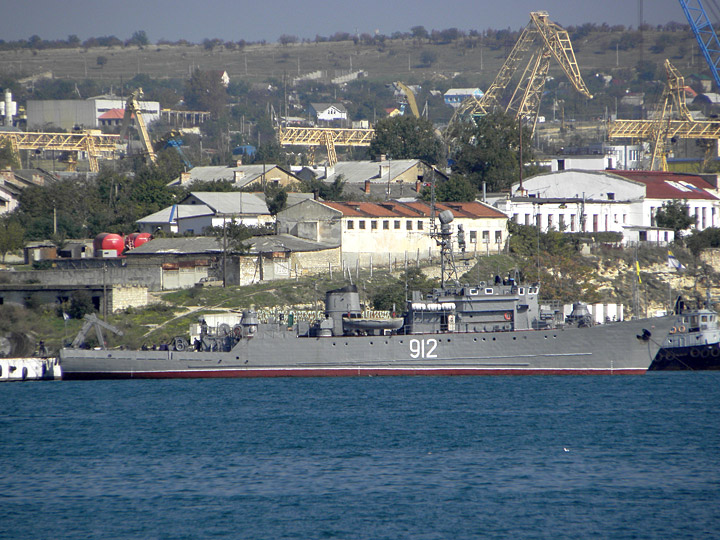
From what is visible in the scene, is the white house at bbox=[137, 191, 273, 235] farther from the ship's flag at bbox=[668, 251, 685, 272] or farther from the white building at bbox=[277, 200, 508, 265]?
the ship's flag at bbox=[668, 251, 685, 272]

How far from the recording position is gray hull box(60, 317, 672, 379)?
42.1m

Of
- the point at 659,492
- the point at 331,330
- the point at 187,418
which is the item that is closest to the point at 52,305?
the point at 331,330

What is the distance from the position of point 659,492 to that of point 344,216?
3401 centimetres

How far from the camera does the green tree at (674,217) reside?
219ft

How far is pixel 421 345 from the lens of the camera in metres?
42.8

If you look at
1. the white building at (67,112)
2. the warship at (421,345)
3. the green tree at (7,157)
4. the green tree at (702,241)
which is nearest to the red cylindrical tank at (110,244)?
the warship at (421,345)

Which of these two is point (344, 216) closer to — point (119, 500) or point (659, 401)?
point (659, 401)

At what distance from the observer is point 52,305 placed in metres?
50.8

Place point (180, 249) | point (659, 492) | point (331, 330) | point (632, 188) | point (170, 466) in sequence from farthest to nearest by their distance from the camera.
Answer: point (632, 188)
point (180, 249)
point (331, 330)
point (170, 466)
point (659, 492)

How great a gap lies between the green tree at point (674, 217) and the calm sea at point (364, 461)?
2687cm

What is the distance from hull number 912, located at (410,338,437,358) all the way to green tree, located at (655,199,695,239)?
2929 centimetres

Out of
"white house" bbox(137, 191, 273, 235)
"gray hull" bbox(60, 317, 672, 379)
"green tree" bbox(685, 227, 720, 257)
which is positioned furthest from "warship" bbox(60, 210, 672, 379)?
"green tree" bbox(685, 227, 720, 257)

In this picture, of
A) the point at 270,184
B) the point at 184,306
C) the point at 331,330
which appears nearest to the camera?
the point at 331,330

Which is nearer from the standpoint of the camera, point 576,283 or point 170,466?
point 170,466
